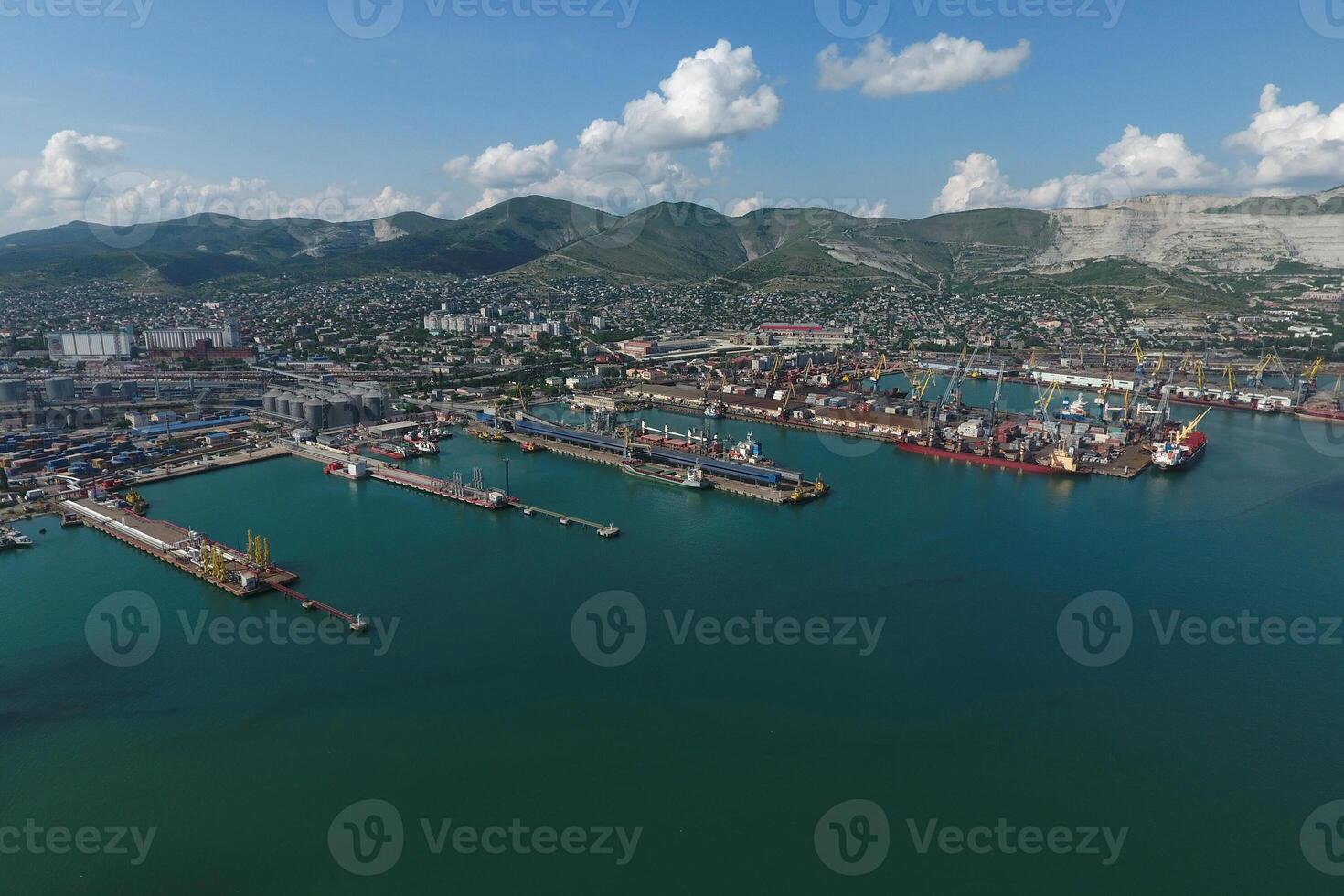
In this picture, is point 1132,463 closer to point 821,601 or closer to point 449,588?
point 821,601

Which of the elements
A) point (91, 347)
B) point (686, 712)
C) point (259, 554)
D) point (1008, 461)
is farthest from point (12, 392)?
point (1008, 461)

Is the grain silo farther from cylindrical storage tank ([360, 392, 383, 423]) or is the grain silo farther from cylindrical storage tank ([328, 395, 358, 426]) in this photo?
cylindrical storage tank ([360, 392, 383, 423])

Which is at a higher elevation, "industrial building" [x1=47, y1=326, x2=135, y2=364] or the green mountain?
the green mountain

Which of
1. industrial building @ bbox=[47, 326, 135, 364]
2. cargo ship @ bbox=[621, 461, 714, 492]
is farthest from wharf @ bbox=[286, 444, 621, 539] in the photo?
industrial building @ bbox=[47, 326, 135, 364]

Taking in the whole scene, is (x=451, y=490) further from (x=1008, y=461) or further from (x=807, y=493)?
(x=1008, y=461)

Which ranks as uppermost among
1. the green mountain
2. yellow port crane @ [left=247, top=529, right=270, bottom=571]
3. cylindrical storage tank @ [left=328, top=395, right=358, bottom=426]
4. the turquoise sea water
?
the green mountain

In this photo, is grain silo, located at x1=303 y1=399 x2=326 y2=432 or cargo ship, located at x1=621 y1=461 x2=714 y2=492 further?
grain silo, located at x1=303 y1=399 x2=326 y2=432
